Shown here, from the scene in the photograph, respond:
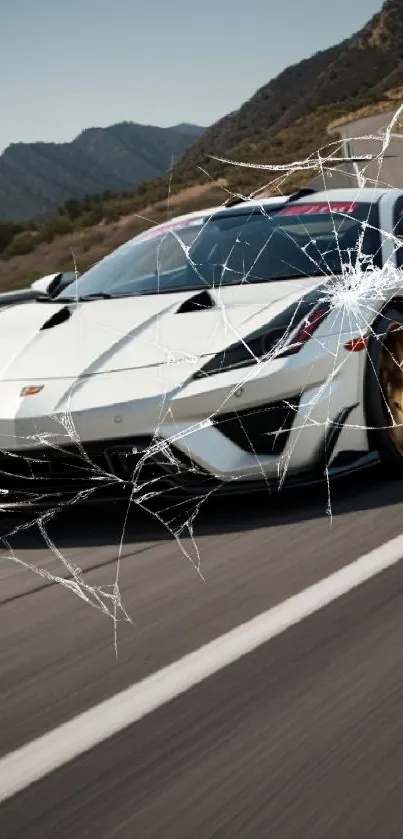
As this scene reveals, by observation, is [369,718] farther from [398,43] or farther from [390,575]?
[398,43]

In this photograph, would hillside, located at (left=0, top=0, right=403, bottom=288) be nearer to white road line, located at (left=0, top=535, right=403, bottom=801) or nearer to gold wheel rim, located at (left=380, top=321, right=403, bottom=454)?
gold wheel rim, located at (left=380, top=321, right=403, bottom=454)

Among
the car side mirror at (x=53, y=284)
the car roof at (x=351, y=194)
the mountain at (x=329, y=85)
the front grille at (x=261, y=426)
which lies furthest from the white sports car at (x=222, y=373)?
the mountain at (x=329, y=85)

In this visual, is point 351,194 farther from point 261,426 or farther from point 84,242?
point 84,242

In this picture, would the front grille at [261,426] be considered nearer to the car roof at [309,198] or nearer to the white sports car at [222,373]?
the white sports car at [222,373]

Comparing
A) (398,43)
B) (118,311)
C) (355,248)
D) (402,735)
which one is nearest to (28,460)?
(118,311)

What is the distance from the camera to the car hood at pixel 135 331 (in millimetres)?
5105

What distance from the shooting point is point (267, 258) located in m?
5.86

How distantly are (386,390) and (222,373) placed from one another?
920 mm

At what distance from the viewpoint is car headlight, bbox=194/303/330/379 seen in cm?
499

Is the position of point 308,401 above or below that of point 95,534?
above

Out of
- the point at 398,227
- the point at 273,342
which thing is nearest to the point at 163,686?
the point at 273,342

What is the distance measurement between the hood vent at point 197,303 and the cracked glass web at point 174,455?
0.23 ft

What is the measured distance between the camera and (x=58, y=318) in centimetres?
576

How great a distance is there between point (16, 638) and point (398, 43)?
11736 centimetres
